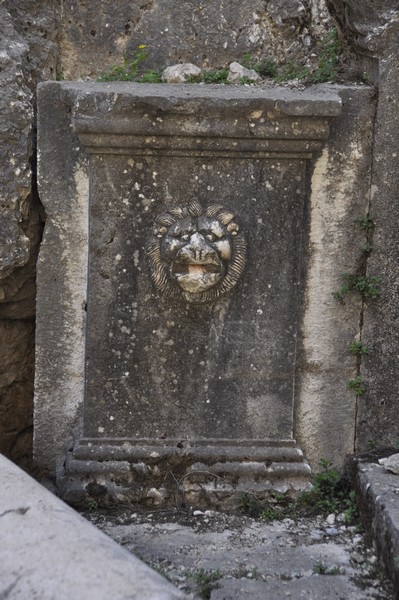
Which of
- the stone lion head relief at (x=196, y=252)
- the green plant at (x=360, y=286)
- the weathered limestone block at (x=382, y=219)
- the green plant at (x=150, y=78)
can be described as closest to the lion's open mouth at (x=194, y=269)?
the stone lion head relief at (x=196, y=252)

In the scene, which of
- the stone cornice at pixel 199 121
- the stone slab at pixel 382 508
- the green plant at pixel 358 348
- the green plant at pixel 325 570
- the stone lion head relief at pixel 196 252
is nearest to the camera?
the stone slab at pixel 382 508

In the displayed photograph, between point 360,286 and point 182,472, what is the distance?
1.10 meters

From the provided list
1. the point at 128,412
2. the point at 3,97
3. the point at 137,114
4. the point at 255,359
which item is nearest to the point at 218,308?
the point at 255,359

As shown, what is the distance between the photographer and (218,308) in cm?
341

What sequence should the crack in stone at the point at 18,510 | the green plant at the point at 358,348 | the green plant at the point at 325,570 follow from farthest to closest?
the green plant at the point at 358,348
the green plant at the point at 325,570
the crack in stone at the point at 18,510

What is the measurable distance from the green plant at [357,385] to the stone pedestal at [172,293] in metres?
0.26

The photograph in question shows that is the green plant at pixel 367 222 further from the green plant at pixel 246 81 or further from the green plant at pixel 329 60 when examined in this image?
the green plant at pixel 246 81

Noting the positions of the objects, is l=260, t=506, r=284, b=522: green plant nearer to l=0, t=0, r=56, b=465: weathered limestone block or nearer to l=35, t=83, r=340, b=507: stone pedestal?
l=35, t=83, r=340, b=507: stone pedestal

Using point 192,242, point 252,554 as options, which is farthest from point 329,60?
point 252,554

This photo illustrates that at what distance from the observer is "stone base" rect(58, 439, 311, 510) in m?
3.45

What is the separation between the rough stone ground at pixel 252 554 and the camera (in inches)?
113

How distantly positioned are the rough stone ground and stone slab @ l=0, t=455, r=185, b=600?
0.73 metres

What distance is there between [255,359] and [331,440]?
52 centimetres

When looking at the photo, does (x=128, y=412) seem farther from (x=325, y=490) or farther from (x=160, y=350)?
(x=325, y=490)
